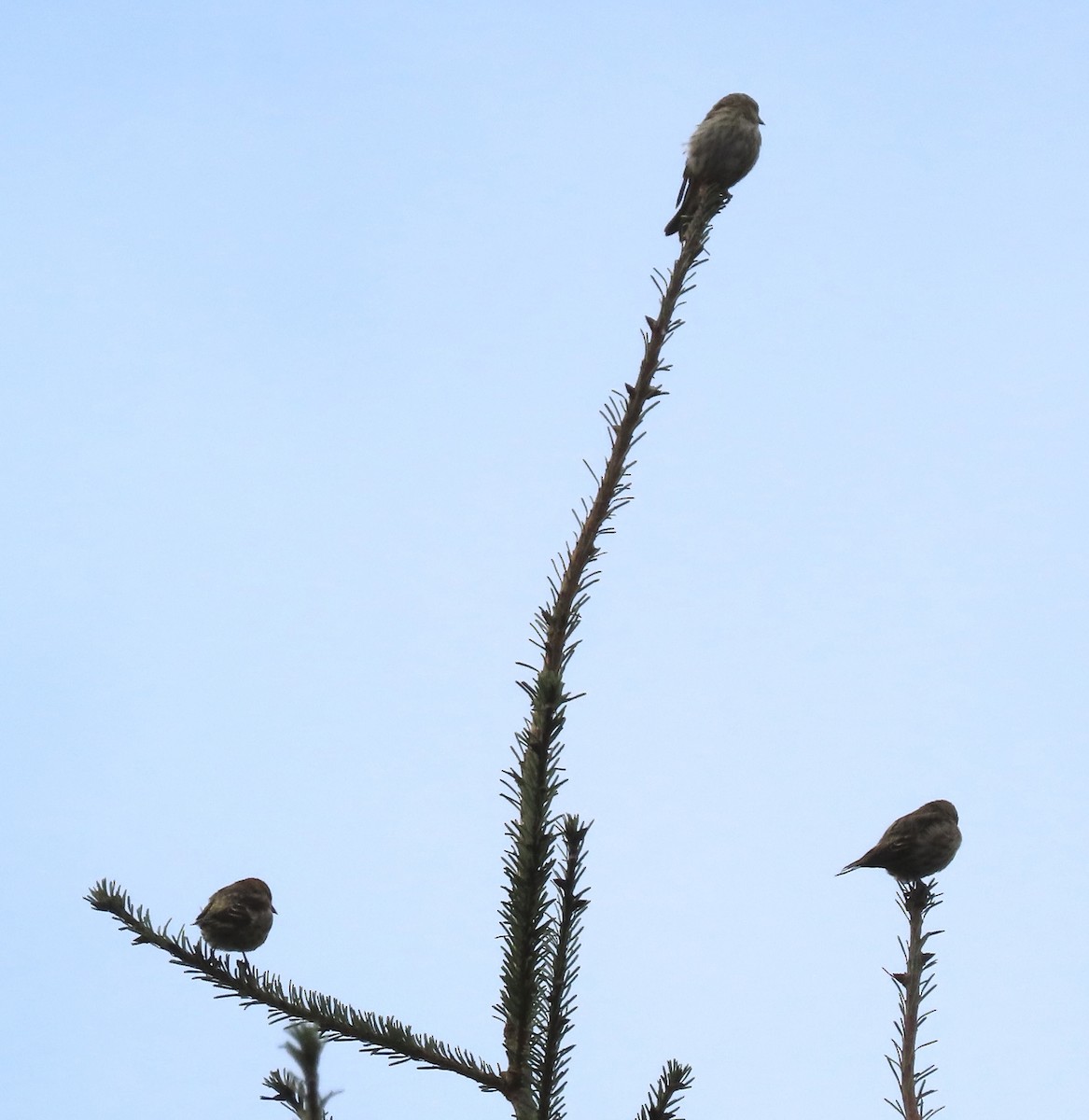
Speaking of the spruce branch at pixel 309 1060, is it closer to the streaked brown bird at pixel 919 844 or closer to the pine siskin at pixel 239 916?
the streaked brown bird at pixel 919 844

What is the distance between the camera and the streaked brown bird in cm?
561

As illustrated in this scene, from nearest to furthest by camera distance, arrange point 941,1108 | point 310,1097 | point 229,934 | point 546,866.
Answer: point 310,1097, point 546,866, point 941,1108, point 229,934

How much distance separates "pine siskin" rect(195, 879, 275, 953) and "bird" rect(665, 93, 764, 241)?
4103mm

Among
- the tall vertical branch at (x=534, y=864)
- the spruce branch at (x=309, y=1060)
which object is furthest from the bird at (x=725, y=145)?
the spruce branch at (x=309, y=1060)

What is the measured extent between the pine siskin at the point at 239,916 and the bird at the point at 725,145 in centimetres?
410

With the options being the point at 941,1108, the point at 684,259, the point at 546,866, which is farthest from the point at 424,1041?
the point at 684,259

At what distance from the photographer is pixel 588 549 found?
2.91m

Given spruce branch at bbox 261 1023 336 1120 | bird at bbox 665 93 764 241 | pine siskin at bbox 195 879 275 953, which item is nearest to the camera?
spruce branch at bbox 261 1023 336 1120

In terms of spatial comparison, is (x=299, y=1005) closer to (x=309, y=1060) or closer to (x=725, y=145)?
(x=309, y=1060)

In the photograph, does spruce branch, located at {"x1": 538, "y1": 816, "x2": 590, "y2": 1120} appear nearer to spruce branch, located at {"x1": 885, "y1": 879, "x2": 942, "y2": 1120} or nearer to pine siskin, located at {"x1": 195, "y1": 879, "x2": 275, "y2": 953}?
spruce branch, located at {"x1": 885, "y1": 879, "x2": 942, "y2": 1120}

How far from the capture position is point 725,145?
5.61 m

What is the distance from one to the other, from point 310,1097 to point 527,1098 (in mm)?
1001

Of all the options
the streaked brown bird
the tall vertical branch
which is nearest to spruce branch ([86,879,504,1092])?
the tall vertical branch

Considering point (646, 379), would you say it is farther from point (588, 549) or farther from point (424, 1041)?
point (424, 1041)
